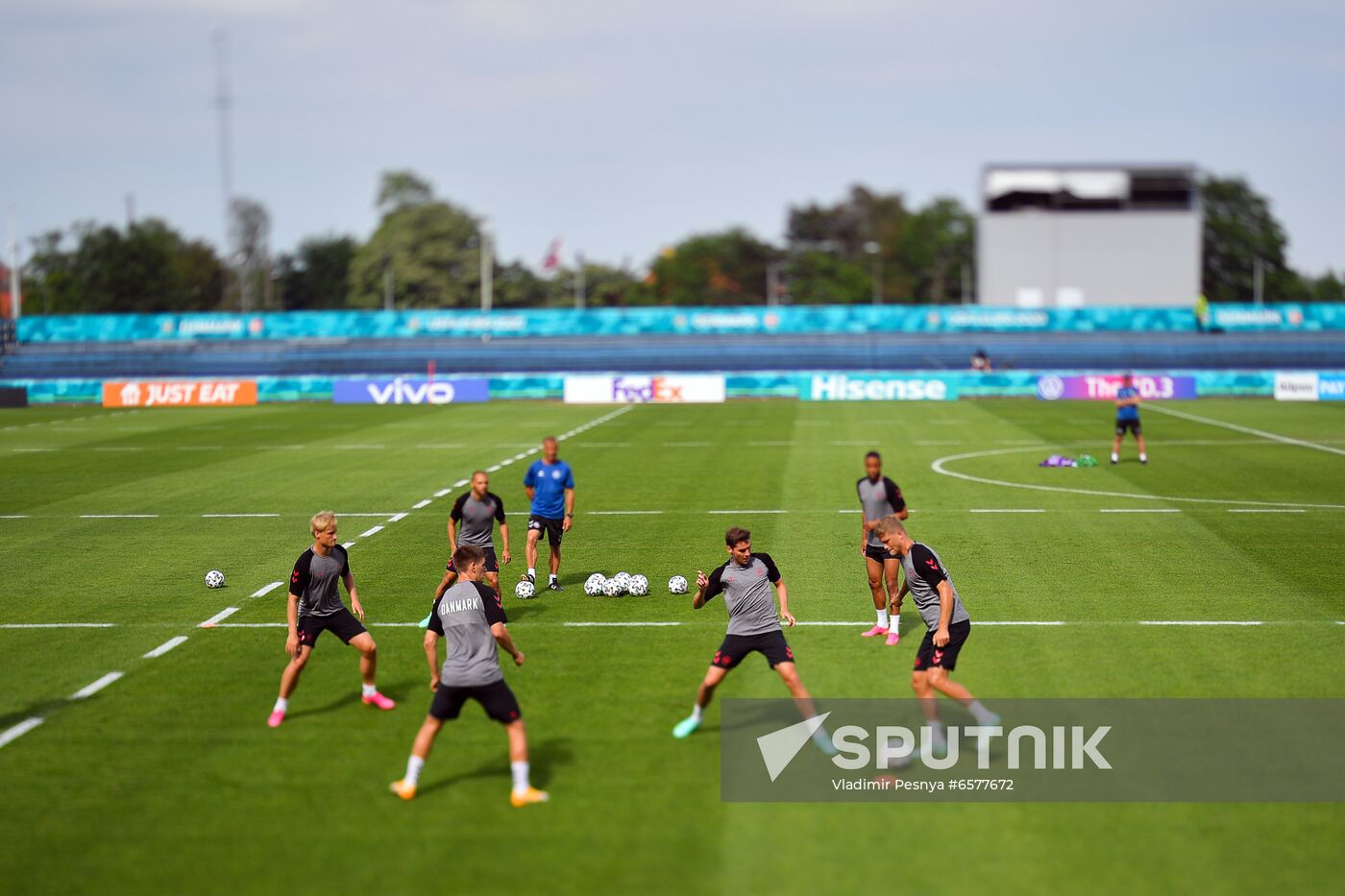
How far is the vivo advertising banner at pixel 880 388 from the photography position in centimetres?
6022

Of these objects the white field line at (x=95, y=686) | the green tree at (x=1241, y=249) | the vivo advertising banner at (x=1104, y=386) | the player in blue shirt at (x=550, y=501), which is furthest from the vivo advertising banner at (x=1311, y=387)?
the green tree at (x=1241, y=249)

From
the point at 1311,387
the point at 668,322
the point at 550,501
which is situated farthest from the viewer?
the point at 668,322

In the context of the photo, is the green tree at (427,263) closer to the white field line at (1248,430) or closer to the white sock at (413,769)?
the white field line at (1248,430)

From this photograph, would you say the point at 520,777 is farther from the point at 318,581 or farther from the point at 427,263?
the point at 427,263

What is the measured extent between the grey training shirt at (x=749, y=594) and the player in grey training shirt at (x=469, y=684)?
2.34 m

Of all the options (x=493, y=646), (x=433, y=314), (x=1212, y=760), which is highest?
(x=433, y=314)

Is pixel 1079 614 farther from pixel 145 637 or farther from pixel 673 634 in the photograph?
pixel 145 637

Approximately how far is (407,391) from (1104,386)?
105 feet

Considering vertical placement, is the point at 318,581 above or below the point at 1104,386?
below

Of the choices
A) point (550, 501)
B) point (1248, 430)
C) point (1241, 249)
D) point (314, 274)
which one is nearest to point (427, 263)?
point (314, 274)

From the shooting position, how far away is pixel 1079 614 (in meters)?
17.0

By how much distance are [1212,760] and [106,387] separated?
59.7 metres

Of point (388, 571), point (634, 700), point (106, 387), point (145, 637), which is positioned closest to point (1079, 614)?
point (634, 700)

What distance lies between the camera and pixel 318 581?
13.4 m
